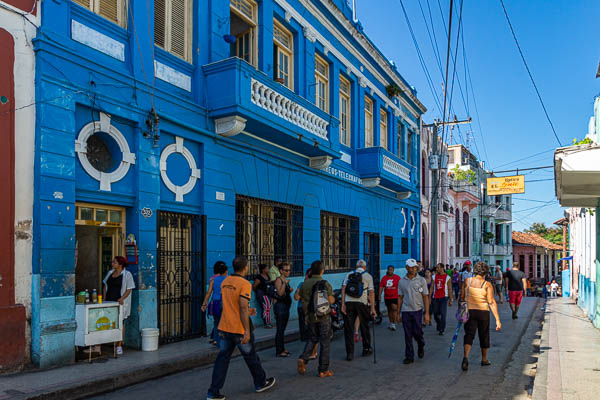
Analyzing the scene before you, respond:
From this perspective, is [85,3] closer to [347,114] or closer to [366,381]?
[366,381]

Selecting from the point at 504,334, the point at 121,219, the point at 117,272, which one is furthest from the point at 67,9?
the point at 504,334

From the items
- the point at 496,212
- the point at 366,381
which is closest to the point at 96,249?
the point at 366,381

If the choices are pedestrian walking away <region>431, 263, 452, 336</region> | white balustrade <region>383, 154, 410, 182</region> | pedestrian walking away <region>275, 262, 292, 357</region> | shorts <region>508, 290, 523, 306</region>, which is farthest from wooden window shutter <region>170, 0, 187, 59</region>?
shorts <region>508, 290, 523, 306</region>

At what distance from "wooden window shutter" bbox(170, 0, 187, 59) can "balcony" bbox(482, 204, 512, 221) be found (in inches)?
1528

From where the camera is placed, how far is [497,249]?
4881 centimetres

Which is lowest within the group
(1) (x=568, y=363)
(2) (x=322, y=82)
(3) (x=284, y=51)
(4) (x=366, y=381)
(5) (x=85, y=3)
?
(1) (x=568, y=363)

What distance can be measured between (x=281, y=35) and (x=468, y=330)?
928 centimetres

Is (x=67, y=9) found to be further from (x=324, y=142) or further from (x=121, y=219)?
(x=324, y=142)

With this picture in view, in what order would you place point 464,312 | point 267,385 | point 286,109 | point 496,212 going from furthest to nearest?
1. point 496,212
2. point 286,109
3. point 464,312
4. point 267,385

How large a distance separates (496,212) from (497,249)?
3392 mm

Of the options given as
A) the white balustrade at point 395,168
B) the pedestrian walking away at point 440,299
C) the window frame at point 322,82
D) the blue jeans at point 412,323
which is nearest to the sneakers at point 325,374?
the blue jeans at point 412,323

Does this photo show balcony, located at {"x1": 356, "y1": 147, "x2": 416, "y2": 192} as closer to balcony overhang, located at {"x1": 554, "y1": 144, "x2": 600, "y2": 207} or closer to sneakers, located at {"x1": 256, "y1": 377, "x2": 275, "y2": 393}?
balcony overhang, located at {"x1": 554, "y1": 144, "x2": 600, "y2": 207}

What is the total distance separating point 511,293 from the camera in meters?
15.7

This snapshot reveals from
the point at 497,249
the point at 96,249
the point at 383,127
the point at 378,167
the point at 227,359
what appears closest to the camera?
the point at 227,359
